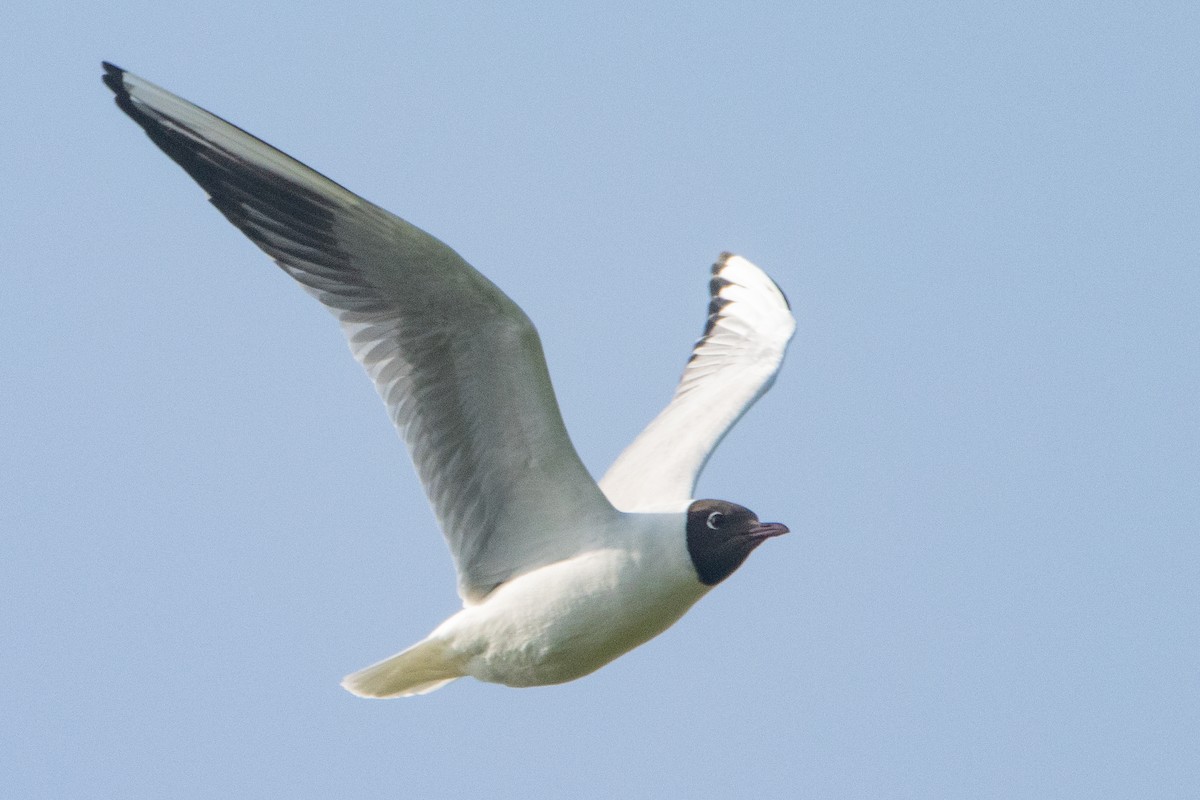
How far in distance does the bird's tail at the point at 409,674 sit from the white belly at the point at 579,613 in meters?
0.13

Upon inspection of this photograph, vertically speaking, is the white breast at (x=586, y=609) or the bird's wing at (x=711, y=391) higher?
the bird's wing at (x=711, y=391)

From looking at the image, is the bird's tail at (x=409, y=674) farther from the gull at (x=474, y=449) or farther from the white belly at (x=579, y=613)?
the white belly at (x=579, y=613)

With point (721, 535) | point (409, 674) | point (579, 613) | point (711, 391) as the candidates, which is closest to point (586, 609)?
point (579, 613)

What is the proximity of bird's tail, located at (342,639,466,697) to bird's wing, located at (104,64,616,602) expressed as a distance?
362mm

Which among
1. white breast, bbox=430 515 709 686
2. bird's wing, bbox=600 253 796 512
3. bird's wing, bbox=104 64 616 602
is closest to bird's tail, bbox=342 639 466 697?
white breast, bbox=430 515 709 686

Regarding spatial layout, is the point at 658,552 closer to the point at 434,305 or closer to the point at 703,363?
the point at 434,305

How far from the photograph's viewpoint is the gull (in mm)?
6859

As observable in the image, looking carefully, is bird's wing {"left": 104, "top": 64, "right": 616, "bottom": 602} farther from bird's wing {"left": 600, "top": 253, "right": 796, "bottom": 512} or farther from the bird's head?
bird's wing {"left": 600, "top": 253, "right": 796, "bottom": 512}

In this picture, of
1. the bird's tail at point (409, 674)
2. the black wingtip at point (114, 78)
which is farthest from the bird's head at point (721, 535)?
the black wingtip at point (114, 78)

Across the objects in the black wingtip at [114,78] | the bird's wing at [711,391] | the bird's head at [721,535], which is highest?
the black wingtip at [114,78]

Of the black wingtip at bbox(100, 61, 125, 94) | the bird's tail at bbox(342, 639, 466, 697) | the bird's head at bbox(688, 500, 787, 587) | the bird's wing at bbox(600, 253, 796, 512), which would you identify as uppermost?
the black wingtip at bbox(100, 61, 125, 94)

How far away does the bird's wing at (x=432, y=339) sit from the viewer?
268 inches

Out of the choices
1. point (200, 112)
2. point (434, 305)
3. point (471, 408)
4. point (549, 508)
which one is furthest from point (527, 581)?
point (200, 112)

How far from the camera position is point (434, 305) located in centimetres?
702
